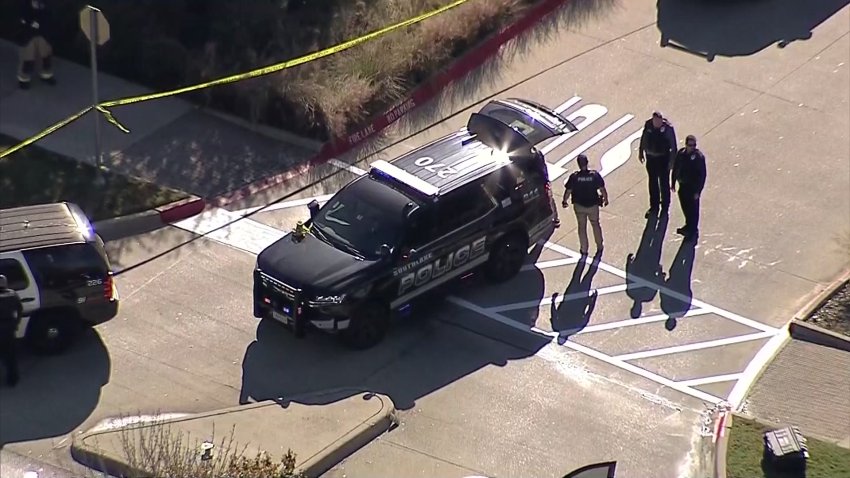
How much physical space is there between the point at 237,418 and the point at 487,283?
421 cm

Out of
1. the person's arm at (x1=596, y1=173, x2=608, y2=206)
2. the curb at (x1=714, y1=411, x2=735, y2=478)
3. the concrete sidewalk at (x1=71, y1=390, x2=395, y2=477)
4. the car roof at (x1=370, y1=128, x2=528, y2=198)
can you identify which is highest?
the car roof at (x1=370, y1=128, x2=528, y2=198)

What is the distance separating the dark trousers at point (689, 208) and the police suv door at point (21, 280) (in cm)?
830

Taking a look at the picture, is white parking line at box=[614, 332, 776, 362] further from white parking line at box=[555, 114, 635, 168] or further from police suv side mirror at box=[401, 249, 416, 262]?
white parking line at box=[555, 114, 635, 168]

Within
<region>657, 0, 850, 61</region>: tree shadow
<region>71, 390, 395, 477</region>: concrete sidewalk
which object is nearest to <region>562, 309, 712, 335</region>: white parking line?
<region>71, 390, 395, 477</region>: concrete sidewalk

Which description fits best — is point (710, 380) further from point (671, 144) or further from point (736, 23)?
point (736, 23)

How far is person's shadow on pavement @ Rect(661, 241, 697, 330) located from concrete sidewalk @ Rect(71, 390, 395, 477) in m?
4.15

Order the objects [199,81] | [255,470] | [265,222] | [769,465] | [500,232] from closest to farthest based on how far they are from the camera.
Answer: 1. [255,470]
2. [769,465]
3. [500,232]
4. [265,222]
5. [199,81]

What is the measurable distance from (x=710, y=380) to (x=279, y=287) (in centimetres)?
497

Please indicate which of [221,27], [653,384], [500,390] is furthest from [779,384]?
[221,27]

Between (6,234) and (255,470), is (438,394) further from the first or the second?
(6,234)

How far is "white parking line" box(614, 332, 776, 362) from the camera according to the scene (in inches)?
672

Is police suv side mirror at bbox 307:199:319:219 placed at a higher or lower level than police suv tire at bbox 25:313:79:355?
higher

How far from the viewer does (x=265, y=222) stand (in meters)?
19.1

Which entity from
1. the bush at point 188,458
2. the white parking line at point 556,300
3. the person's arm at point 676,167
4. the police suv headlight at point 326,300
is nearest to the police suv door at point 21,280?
the bush at point 188,458
